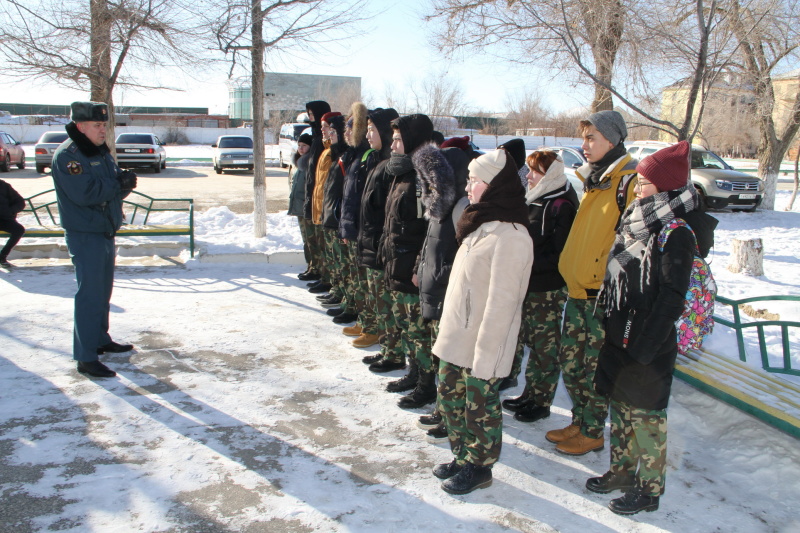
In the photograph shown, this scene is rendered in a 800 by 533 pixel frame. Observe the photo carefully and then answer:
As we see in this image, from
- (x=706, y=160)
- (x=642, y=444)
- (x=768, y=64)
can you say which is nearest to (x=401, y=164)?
(x=642, y=444)

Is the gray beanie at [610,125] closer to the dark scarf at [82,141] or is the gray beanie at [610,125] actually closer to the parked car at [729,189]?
the dark scarf at [82,141]

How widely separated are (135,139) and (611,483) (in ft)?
74.8

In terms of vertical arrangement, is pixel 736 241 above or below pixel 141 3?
below

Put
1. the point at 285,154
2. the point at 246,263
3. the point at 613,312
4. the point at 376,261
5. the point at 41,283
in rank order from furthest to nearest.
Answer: the point at 285,154, the point at 246,263, the point at 41,283, the point at 376,261, the point at 613,312

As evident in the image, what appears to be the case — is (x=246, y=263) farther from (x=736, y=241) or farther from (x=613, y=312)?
(x=736, y=241)

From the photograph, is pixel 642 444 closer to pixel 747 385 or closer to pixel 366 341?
pixel 747 385

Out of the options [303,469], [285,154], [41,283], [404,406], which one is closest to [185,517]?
[303,469]

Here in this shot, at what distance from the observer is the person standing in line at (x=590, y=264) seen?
334 centimetres

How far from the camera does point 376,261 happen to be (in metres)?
4.58

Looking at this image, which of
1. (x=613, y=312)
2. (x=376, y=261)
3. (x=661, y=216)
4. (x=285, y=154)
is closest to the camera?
A: (x=661, y=216)

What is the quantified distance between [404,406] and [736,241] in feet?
22.0

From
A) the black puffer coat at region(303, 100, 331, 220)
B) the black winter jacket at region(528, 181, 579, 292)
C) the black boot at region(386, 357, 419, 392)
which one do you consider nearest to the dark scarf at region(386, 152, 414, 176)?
the black winter jacket at region(528, 181, 579, 292)

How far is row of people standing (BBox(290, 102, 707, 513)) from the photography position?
2.94 metres

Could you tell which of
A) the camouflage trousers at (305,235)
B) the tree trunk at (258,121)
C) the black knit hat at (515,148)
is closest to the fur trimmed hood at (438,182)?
the black knit hat at (515,148)
